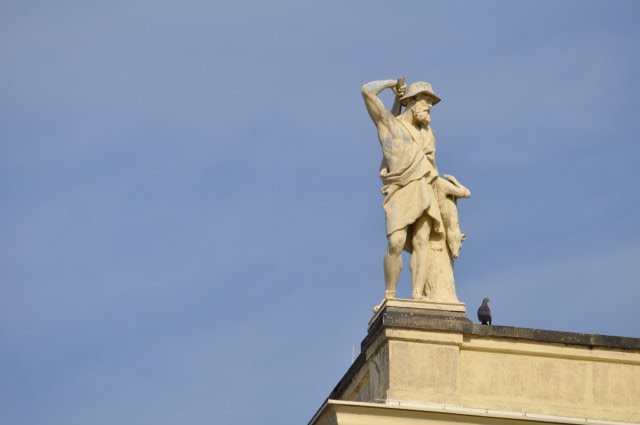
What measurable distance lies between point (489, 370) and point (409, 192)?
111 inches

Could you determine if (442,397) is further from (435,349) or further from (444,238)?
(444,238)

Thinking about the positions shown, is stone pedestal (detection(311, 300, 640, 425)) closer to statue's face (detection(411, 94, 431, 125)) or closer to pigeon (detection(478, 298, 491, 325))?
pigeon (detection(478, 298, 491, 325))

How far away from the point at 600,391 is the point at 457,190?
3.60 m

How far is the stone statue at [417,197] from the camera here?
1078 inches

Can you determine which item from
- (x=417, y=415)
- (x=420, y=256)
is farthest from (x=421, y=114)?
(x=417, y=415)

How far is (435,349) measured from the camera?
26.6 m

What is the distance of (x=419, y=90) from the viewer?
28359 millimetres

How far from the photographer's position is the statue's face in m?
28.3

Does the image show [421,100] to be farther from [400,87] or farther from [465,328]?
[465,328]

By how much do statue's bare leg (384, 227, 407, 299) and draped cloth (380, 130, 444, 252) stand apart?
0.09 meters

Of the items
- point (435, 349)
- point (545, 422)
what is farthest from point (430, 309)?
point (545, 422)

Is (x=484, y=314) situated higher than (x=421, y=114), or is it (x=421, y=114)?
(x=421, y=114)

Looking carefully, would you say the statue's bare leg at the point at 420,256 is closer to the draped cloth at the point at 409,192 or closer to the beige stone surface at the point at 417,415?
the draped cloth at the point at 409,192

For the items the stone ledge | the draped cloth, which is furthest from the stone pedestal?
the draped cloth
